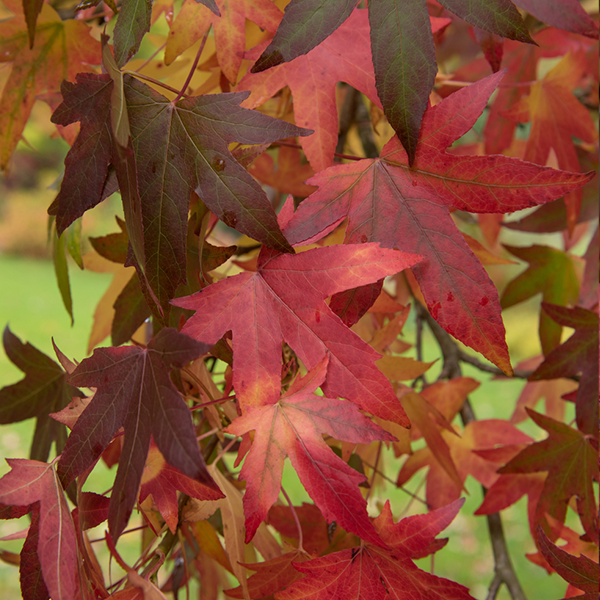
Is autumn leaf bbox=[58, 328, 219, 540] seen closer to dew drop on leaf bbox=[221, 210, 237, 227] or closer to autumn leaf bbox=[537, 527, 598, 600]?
dew drop on leaf bbox=[221, 210, 237, 227]

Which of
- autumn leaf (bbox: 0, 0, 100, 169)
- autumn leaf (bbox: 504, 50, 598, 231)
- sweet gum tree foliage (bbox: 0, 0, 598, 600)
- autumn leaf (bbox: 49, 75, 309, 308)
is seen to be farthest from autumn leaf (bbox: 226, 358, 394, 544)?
autumn leaf (bbox: 504, 50, 598, 231)

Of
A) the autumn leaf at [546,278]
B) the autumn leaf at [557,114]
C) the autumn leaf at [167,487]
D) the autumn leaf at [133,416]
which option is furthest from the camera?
the autumn leaf at [546,278]

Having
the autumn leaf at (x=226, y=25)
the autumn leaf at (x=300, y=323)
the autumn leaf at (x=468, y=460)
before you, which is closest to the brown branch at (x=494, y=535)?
the autumn leaf at (x=468, y=460)

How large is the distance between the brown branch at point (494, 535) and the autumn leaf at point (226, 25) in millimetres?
357

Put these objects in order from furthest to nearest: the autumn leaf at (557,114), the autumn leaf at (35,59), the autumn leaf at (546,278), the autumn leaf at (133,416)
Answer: the autumn leaf at (546,278) → the autumn leaf at (557,114) → the autumn leaf at (35,59) → the autumn leaf at (133,416)

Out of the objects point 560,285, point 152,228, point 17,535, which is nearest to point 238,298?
point 152,228

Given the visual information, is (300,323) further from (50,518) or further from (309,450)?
(50,518)

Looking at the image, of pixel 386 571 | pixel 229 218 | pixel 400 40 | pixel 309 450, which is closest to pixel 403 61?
pixel 400 40

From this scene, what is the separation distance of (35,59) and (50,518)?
0.51m

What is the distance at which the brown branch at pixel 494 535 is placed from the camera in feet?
2.22

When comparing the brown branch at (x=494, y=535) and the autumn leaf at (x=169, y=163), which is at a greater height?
the autumn leaf at (x=169, y=163)

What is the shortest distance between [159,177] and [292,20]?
0.50 ft

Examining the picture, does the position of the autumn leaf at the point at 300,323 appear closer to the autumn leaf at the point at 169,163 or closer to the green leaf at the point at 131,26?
the autumn leaf at the point at 169,163

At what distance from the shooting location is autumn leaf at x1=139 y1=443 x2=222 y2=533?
1.39ft
